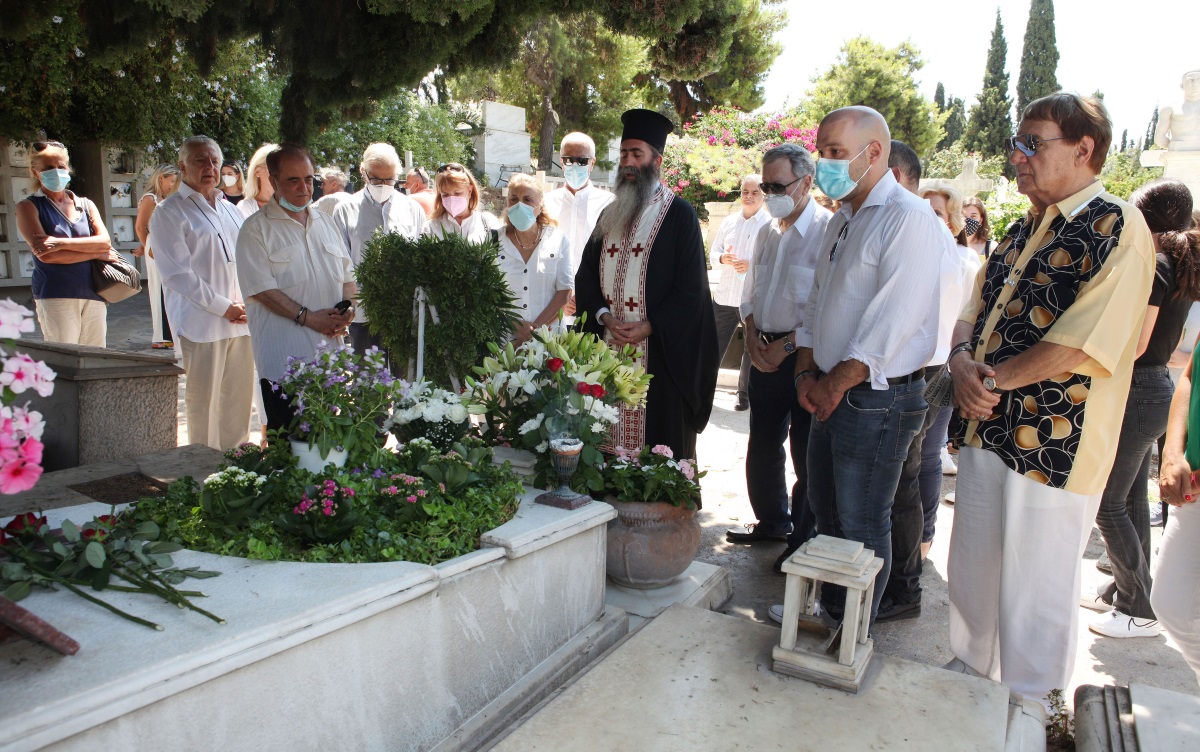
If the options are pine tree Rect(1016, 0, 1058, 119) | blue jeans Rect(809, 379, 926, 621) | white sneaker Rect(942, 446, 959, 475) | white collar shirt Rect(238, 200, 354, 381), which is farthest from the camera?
pine tree Rect(1016, 0, 1058, 119)

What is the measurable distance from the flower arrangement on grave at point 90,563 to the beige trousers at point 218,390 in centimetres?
270

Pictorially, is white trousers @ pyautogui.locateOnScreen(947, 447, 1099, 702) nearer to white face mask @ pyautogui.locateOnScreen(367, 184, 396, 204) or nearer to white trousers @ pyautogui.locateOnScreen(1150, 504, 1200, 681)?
white trousers @ pyautogui.locateOnScreen(1150, 504, 1200, 681)

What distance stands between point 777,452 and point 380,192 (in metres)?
3.49

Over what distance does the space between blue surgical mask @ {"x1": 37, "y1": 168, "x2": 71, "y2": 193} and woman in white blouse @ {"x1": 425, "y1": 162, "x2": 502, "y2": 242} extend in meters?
2.56

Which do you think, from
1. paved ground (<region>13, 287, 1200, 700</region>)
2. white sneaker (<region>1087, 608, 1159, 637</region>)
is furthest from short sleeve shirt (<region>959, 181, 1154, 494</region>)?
white sneaker (<region>1087, 608, 1159, 637</region>)

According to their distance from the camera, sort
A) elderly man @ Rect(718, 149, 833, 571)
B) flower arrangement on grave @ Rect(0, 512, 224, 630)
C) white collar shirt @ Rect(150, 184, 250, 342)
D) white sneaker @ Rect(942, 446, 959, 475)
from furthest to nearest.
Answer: white sneaker @ Rect(942, 446, 959, 475)
white collar shirt @ Rect(150, 184, 250, 342)
elderly man @ Rect(718, 149, 833, 571)
flower arrangement on grave @ Rect(0, 512, 224, 630)

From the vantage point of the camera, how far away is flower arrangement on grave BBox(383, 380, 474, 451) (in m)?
3.35

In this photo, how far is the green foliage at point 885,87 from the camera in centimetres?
3672

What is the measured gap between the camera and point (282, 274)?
445 centimetres

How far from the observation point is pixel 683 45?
13.9ft

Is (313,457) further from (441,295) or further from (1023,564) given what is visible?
(1023,564)

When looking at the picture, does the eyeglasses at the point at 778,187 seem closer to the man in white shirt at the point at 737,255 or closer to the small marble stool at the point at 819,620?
the small marble stool at the point at 819,620

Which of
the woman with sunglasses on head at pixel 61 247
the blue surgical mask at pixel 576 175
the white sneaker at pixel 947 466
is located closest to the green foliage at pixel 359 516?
the blue surgical mask at pixel 576 175

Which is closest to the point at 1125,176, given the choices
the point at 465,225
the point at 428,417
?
the point at 465,225
